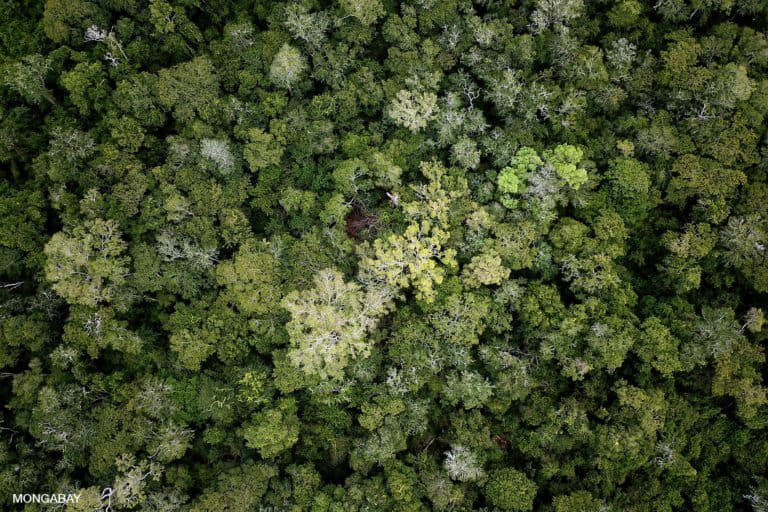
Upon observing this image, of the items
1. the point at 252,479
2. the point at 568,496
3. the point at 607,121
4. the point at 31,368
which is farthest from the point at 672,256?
the point at 31,368

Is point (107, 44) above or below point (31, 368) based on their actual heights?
above

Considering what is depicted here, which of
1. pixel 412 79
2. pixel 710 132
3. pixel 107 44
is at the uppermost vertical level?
pixel 710 132

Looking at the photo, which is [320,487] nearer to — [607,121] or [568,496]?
[568,496]

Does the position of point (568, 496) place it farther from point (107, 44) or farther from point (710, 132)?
point (107, 44)

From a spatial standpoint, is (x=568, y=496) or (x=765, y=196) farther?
(x=765, y=196)

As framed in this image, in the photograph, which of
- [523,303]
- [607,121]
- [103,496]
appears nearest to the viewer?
[103,496]

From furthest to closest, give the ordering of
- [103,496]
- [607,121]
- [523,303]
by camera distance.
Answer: [607,121], [523,303], [103,496]
